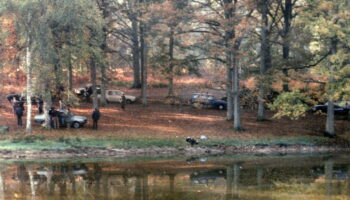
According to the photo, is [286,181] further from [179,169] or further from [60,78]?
[60,78]

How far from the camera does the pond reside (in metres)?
16.5

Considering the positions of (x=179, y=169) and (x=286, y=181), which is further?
(x=179, y=169)

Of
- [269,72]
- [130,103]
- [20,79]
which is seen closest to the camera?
[269,72]

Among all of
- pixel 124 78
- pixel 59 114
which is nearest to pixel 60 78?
pixel 59 114

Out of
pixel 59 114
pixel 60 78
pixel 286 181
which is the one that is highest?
pixel 60 78

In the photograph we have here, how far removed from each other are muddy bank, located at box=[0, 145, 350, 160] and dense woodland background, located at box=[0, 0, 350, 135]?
7.11ft

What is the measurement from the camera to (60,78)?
2688cm

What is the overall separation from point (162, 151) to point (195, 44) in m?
10.4

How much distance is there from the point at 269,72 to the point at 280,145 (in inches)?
221

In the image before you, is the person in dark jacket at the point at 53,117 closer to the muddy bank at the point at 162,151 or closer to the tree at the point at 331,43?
the muddy bank at the point at 162,151

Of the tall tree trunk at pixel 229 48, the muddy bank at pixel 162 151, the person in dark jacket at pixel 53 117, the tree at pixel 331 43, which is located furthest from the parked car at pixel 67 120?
the tree at pixel 331 43

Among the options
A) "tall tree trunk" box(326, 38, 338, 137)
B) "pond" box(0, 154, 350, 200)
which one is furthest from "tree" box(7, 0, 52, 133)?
"tall tree trunk" box(326, 38, 338, 137)

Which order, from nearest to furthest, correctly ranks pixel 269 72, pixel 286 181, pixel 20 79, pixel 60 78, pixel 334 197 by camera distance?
pixel 334 197 → pixel 286 181 → pixel 60 78 → pixel 269 72 → pixel 20 79

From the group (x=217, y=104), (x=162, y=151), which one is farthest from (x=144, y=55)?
(x=162, y=151)
